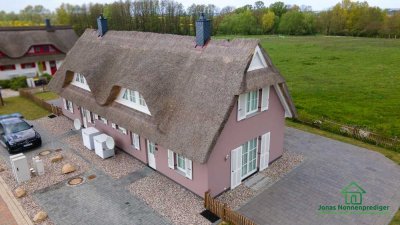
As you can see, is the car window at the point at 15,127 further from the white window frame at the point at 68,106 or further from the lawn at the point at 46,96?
the lawn at the point at 46,96

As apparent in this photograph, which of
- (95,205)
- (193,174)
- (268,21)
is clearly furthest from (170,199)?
(268,21)

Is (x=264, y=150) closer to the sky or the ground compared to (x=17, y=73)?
closer to the ground

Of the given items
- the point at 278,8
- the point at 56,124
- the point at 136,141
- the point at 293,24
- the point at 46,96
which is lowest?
the point at 56,124

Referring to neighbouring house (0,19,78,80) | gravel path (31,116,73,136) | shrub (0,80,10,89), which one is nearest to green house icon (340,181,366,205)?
gravel path (31,116,73,136)

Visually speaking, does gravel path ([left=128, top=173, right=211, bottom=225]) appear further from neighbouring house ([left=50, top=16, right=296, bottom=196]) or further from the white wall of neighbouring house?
the white wall of neighbouring house

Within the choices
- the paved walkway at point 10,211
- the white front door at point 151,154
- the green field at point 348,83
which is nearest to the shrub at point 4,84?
the paved walkway at point 10,211

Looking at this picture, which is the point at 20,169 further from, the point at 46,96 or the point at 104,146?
the point at 46,96

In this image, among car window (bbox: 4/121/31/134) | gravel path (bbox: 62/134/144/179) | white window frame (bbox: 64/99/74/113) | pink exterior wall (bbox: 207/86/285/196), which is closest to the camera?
pink exterior wall (bbox: 207/86/285/196)
